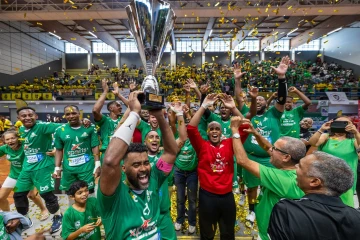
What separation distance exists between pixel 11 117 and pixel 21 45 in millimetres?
7639

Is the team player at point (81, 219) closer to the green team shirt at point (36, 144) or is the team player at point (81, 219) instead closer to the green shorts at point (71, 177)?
the green shorts at point (71, 177)

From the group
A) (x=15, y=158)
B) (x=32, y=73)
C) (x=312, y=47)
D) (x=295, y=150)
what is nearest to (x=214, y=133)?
(x=295, y=150)

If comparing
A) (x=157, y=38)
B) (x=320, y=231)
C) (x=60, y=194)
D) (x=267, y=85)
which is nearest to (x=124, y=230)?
(x=320, y=231)

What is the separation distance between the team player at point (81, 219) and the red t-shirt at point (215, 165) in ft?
4.03

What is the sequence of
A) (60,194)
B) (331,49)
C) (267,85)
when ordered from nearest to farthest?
(60,194)
(267,85)
(331,49)

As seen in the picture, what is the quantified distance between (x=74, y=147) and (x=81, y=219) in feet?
4.71

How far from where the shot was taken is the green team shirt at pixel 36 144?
4.25 m

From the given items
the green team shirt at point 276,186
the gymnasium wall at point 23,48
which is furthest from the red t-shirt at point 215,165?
the gymnasium wall at point 23,48

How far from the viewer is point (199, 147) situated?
3271 millimetres

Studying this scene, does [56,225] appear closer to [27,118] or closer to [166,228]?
[27,118]

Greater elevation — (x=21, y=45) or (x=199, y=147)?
(x=21, y=45)

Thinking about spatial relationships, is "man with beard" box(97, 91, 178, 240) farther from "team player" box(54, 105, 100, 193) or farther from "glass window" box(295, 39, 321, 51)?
"glass window" box(295, 39, 321, 51)

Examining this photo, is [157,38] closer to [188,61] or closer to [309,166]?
[309,166]

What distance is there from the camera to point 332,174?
1581 mm
